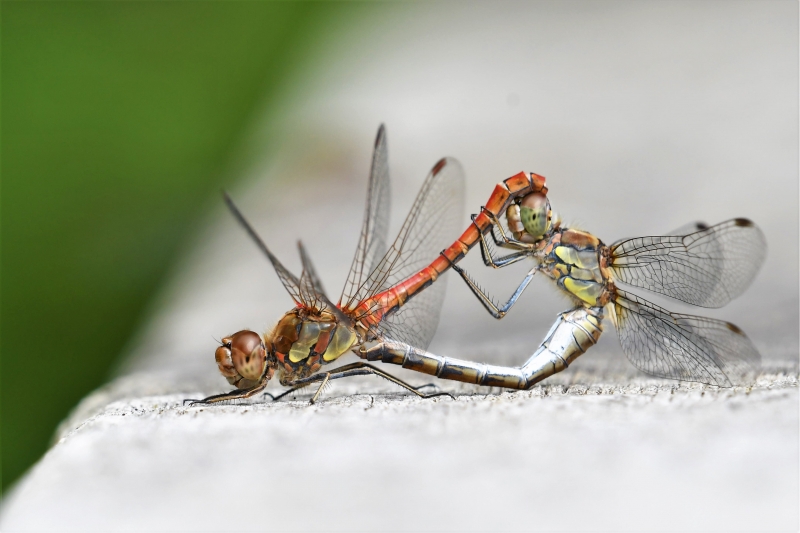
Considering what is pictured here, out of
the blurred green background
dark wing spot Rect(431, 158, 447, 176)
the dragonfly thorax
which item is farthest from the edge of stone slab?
the blurred green background

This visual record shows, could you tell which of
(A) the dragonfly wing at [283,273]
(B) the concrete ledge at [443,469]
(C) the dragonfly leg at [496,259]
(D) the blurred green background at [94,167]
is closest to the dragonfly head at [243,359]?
(A) the dragonfly wing at [283,273]

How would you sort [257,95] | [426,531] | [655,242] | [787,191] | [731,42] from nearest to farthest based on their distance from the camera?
[426,531] < [655,242] < [787,191] < [731,42] < [257,95]

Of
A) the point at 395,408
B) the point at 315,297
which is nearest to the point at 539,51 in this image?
the point at 315,297

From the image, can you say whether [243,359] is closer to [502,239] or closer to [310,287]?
[310,287]

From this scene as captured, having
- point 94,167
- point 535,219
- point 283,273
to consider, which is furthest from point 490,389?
point 94,167

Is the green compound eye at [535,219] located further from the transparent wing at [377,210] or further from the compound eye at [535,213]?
the transparent wing at [377,210]

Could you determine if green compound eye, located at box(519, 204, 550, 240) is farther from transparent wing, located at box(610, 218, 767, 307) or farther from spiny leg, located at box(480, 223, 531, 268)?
transparent wing, located at box(610, 218, 767, 307)

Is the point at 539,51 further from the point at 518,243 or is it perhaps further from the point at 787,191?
the point at 518,243
